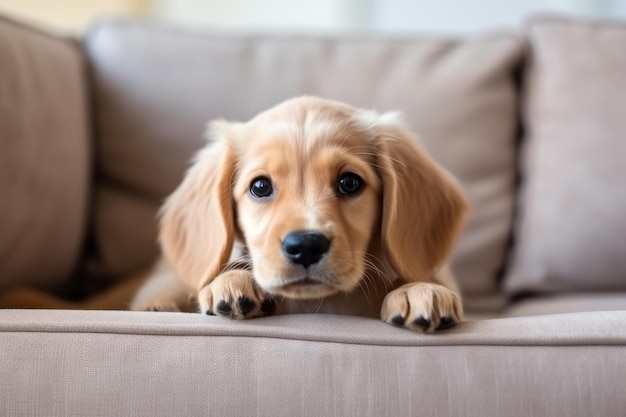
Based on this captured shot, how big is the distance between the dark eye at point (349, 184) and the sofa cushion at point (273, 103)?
76cm

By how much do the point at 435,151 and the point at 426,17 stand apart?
1.05 metres

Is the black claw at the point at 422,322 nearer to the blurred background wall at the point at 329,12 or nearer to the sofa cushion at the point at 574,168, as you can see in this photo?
the sofa cushion at the point at 574,168

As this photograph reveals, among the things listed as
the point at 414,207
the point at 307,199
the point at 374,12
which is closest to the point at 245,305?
the point at 307,199

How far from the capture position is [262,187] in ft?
4.46

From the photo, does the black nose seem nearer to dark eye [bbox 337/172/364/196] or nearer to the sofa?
dark eye [bbox 337/172/364/196]

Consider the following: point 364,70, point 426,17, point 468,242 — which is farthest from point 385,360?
point 426,17

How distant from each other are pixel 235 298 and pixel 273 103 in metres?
1.04

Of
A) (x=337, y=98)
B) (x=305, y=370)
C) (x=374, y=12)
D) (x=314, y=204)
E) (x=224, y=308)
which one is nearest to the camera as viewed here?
(x=305, y=370)

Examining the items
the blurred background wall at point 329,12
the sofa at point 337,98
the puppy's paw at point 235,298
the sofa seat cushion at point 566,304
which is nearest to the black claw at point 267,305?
the puppy's paw at point 235,298

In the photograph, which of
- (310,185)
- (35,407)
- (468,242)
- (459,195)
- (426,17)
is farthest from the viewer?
(426,17)

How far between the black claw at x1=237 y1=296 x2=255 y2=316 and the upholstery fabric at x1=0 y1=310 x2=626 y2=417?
0.08 meters

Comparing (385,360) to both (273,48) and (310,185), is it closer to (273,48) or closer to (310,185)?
(310,185)

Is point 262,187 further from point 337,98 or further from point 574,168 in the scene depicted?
point 574,168

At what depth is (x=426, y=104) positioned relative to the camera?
6.84 ft
